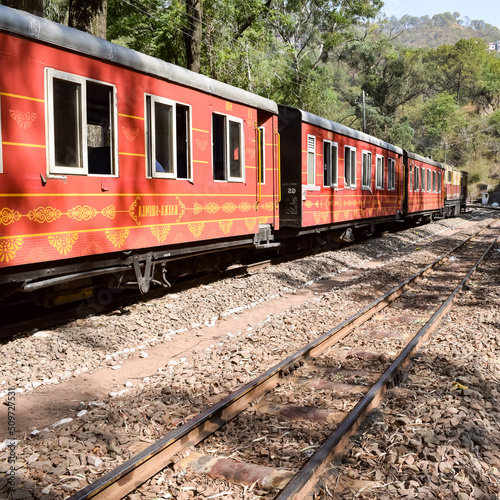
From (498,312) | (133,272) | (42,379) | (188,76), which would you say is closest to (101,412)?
(42,379)

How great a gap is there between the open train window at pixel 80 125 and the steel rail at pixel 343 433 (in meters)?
3.95

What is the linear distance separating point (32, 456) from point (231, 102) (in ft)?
22.4

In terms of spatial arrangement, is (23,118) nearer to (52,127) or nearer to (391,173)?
(52,127)

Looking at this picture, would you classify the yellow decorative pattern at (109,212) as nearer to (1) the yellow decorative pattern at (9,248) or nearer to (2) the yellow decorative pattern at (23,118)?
(1) the yellow decorative pattern at (9,248)

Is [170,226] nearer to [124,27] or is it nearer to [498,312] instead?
[498,312]

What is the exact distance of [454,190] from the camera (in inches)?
1422

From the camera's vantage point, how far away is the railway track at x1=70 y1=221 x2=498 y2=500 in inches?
125

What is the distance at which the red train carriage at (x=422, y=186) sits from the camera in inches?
893

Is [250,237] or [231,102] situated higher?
[231,102]

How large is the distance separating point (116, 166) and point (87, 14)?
689 centimetres

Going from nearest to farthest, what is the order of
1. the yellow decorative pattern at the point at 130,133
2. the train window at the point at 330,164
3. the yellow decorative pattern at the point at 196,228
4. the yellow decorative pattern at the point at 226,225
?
1. the yellow decorative pattern at the point at 130,133
2. the yellow decorative pattern at the point at 196,228
3. the yellow decorative pattern at the point at 226,225
4. the train window at the point at 330,164

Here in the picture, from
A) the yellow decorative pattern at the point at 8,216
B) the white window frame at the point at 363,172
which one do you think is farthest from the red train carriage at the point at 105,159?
the white window frame at the point at 363,172

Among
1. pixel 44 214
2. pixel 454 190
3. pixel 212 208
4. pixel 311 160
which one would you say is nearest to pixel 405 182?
pixel 311 160

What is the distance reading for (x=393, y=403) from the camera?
173 inches
